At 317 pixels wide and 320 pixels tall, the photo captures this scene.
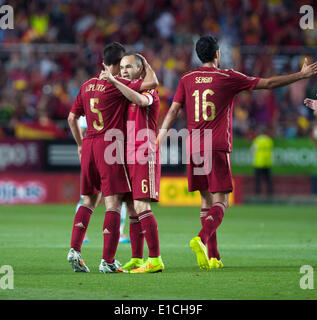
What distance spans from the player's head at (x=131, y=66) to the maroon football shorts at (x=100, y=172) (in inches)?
32.0

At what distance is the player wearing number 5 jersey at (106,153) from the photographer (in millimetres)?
8500

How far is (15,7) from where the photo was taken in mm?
24844

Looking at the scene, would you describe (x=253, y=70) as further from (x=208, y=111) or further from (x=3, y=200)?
(x=208, y=111)

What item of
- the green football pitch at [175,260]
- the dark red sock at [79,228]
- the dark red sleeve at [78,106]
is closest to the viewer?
the green football pitch at [175,260]

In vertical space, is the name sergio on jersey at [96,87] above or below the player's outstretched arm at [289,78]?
below

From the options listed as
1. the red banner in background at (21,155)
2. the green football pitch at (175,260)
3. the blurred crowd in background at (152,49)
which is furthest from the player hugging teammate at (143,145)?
the red banner in background at (21,155)

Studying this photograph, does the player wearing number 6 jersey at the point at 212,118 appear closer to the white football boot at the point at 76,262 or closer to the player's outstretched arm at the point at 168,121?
the player's outstretched arm at the point at 168,121

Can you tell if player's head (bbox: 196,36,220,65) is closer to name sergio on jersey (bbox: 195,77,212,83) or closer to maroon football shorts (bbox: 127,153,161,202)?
name sergio on jersey (bbox: 195,77,212,83)

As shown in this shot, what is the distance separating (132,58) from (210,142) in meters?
1.24

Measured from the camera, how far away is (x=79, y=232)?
28.8 ft

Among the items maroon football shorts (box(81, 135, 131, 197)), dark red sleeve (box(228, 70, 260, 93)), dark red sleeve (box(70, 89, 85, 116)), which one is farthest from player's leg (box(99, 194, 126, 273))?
dark red sleeve (box(228, 70, 260, 93))

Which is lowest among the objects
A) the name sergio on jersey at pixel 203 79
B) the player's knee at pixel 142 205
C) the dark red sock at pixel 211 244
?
the dark red sock at pixel 211 244

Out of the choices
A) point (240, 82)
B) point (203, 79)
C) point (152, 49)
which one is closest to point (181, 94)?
point (203, 79)

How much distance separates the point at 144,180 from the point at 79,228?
0.94 meters
